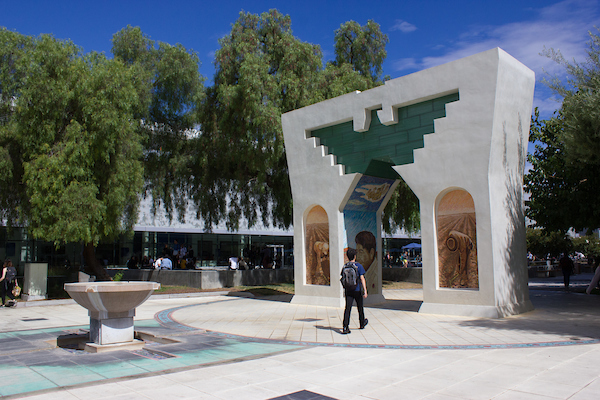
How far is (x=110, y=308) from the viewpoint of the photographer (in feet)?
28.3

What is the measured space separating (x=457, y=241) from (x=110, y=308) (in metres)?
9.24

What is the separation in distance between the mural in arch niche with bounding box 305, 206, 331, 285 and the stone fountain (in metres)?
8.54

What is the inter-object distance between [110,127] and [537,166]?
17017 mm

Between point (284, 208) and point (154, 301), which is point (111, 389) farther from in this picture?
point (284, 208)

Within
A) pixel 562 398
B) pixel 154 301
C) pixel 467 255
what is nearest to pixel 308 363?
pixel 562 398

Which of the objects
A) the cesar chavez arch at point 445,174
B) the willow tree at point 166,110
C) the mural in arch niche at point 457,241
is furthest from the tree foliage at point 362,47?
the mural in arch niche at point 457,241

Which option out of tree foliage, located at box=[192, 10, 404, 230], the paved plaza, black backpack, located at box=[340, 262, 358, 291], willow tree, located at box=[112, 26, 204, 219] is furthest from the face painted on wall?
willow tree, located at box=[112, 26, 204, 219]

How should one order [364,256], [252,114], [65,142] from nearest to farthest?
[364,256]
[65,142]
[252,114]

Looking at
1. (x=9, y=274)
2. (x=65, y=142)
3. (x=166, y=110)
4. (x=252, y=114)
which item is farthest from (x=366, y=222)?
(x=166, y=110)

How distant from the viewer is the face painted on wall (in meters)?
16.5

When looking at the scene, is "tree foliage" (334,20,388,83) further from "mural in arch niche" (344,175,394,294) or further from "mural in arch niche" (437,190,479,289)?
"mural in arch niche" (437,190,479,289)

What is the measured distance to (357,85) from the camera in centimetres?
2331

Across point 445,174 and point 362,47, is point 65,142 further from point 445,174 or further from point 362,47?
point 362,47

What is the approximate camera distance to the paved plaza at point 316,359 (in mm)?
5957
